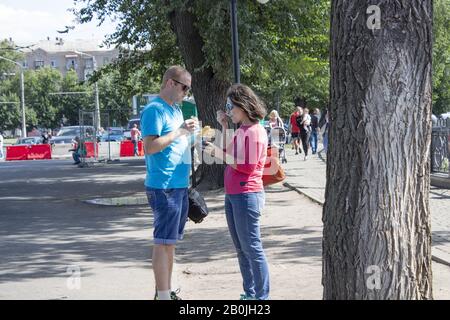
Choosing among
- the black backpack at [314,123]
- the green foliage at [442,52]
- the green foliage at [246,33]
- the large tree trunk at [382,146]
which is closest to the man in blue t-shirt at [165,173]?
the large tree trunk at [382,146]

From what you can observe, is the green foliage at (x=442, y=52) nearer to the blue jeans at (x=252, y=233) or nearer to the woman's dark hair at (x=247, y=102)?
the woman's dark hair at (x=247, y=102)

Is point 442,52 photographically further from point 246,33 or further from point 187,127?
point 187,127

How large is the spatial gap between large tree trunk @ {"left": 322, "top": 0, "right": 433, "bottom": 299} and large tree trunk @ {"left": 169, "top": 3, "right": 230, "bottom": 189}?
1208 centimetres

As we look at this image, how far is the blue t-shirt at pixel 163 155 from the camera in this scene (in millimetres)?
6012

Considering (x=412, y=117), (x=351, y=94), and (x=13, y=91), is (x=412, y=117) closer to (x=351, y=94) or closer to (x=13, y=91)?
(x=351, y=94)

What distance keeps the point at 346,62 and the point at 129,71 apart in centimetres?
2214

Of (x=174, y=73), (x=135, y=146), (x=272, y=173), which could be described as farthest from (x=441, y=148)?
(x=135, y=146)

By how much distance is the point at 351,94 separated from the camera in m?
4.30

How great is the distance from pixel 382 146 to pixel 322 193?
1035cm

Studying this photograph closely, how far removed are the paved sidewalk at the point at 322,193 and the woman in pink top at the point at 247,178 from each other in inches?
98.5

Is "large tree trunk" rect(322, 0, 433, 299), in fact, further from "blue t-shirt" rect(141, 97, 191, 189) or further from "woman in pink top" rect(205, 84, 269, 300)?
"blue t-shirt" rect(141, 97, 191, 189)

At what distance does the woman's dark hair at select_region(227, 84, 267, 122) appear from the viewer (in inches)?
238

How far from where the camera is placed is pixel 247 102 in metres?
6.05

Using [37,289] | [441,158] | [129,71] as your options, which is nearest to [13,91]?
[129,71]
